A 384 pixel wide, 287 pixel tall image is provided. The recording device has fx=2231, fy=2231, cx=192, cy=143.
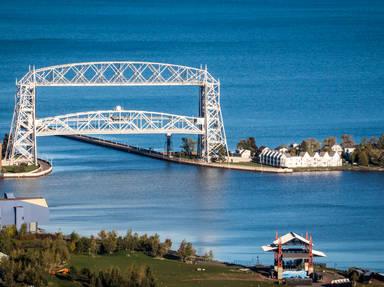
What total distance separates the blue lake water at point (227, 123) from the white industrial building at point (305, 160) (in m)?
0.96

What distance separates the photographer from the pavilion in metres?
38.8

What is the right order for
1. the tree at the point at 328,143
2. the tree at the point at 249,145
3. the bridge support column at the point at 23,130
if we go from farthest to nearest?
the tree at the point at 249,145, the tree at the point at 328,143, the bridge support column at the point at 23,130

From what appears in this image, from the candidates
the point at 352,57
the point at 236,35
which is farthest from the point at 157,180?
the point at 236,35

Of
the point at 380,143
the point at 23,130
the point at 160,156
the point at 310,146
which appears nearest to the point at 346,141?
the point at 380,143

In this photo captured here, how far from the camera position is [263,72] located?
8638 cm

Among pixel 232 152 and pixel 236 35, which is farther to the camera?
pixel 236 35

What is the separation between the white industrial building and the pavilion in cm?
1612

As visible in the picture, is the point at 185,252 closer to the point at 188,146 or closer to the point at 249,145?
the point at 249,145

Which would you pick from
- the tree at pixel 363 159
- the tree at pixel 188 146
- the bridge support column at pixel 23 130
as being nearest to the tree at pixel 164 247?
the bridge support column at pixel 23 130

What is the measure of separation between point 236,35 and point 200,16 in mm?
27986

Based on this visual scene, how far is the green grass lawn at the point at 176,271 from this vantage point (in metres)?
38.3

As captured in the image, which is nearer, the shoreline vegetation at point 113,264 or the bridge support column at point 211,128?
the shoreline vegetation at point 113,264

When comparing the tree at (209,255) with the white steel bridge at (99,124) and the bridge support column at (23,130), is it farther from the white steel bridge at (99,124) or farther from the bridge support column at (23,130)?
the bridge support column at (23,130)

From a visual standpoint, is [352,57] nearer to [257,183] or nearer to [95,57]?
[95,57]
